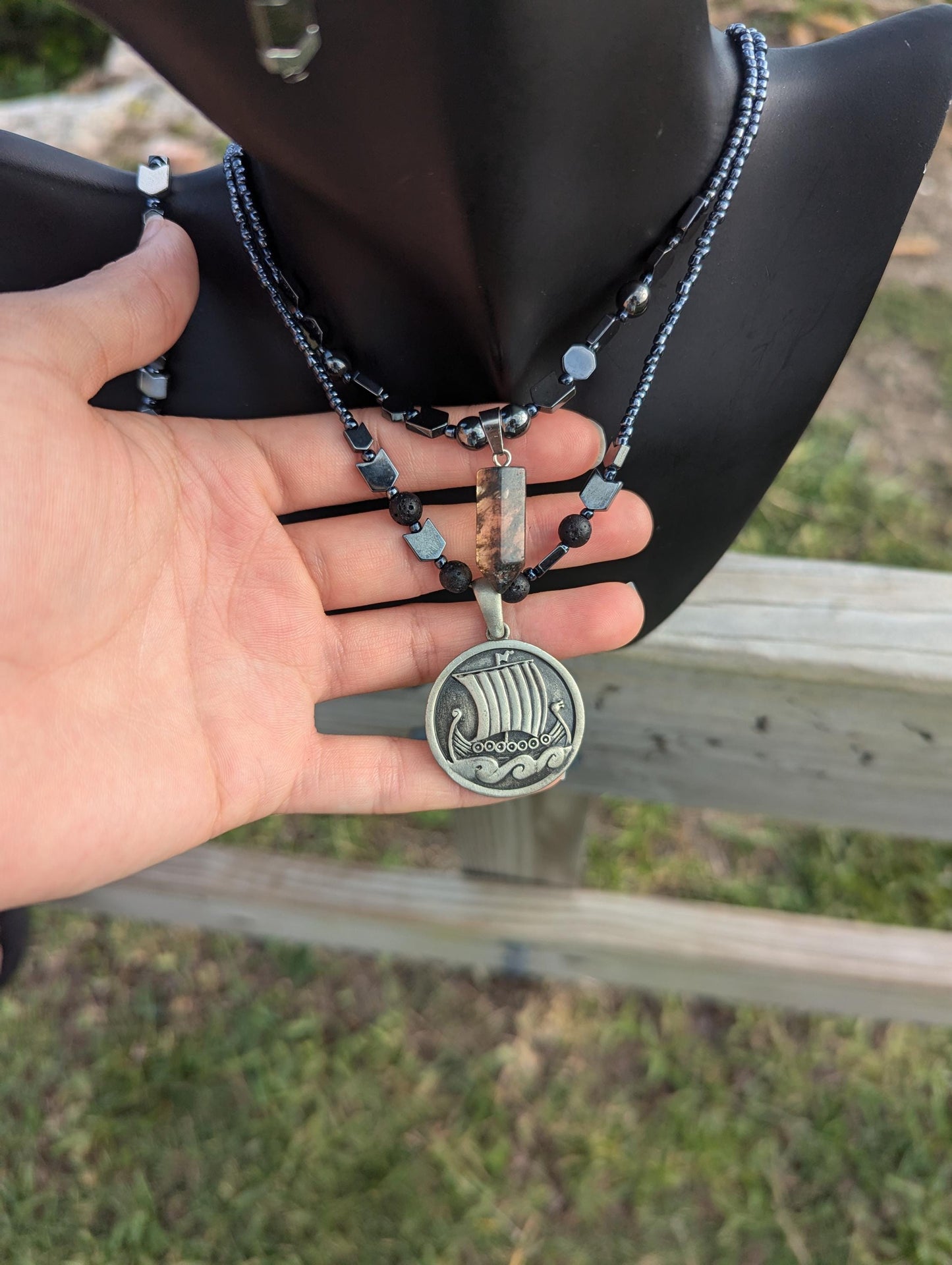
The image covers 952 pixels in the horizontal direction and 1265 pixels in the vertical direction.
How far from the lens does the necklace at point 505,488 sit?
0.93 meters

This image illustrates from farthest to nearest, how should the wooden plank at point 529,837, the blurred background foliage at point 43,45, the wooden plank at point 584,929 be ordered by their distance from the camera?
the blurred background foliage at point 43,45, the wooden plank at point 584,929, the wooden plank at point 529,837

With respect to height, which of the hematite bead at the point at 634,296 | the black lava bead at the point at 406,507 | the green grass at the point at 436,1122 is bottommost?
the green grass at the point at 436,1122

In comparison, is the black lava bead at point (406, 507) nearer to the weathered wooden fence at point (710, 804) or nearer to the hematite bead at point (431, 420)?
the hematite bead at point (431, 420)

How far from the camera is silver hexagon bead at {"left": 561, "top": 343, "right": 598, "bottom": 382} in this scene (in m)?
0.94

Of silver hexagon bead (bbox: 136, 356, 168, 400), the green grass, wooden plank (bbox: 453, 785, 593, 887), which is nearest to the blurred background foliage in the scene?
the green grass

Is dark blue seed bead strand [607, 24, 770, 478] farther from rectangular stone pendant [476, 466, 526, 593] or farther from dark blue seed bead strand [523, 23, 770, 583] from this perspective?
rectangular stone pendant [476, 466, 526, 593]

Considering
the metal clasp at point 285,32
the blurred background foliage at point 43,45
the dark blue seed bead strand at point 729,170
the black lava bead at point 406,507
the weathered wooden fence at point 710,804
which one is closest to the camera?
the metal clasp at point 285,32

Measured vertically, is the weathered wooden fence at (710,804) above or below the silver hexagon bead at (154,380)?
below

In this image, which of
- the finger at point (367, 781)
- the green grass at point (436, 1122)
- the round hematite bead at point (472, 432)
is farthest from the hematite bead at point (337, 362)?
the green grass at point (436, 1122)

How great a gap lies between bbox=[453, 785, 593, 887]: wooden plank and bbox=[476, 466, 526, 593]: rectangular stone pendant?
0.45 m

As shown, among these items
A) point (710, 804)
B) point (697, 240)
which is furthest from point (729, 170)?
point (710, 804)

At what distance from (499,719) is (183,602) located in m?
0.35

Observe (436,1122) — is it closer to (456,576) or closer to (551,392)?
(456,576)

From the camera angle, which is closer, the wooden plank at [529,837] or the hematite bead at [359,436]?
the hematite bead at [359,436]
